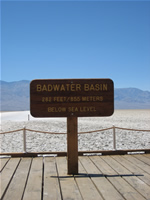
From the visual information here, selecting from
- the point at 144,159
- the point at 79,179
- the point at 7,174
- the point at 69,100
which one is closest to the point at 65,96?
the point at 69,100

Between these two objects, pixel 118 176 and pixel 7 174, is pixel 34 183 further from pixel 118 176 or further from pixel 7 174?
pixel 118 176

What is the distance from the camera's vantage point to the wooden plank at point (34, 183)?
471 cm

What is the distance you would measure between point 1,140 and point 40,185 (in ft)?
33.8

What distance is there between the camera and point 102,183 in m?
5.32

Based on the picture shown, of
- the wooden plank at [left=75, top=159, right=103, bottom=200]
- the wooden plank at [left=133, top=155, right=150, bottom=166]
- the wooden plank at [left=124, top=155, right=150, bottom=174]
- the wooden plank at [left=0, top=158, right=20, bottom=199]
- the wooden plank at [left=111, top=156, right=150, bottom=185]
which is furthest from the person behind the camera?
the wooden plank at [left=133, top=155, right=150, bottom=166]

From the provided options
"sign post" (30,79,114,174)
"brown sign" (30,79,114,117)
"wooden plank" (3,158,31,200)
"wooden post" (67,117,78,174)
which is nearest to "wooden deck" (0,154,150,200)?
"wooden plank" (3,158,31,200)

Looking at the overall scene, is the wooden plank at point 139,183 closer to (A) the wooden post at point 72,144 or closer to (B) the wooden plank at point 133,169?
(B) the wooden plank at point 133,169

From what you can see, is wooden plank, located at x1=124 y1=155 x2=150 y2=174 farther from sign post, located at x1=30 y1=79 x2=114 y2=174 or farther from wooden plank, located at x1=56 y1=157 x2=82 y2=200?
wooden plank, located at x1=56 y1=157 x2=82 y2=200

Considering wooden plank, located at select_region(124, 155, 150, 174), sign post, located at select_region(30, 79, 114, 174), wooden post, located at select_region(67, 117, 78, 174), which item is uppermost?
sign post, located at select_region(30, 79, 114, 174)

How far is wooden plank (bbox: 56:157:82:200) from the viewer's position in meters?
4.67

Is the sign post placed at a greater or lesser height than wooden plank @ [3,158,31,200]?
greater

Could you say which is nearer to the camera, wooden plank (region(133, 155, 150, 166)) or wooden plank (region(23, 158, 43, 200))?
wooden plank (region(23, 158, 43, 200))

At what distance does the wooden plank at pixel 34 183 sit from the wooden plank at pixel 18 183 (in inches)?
4.3

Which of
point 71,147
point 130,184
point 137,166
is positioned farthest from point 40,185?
point 137,166
